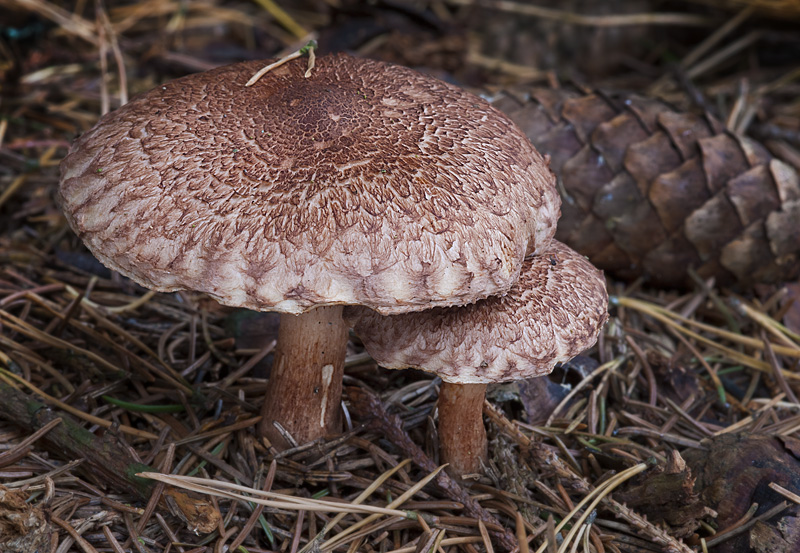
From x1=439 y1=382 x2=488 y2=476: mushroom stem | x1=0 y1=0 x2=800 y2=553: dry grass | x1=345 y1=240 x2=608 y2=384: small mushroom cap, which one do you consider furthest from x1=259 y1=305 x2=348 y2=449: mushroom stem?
x1=439 y1=382 x2=488 y2=476: mushroom stem

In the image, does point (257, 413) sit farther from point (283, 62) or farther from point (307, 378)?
point (283, 62)

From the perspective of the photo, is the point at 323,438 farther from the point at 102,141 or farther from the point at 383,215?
the point at 102,141

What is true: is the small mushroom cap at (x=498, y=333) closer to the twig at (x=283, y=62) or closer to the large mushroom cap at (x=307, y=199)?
the large mushroom cap at (x=307, y=199)

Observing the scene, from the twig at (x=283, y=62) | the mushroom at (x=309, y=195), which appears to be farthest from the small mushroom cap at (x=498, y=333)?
the twig at (x=283, y=62)

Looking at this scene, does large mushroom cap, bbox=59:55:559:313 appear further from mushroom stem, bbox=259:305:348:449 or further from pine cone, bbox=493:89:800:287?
pine cone, bbox=493:89:800:287

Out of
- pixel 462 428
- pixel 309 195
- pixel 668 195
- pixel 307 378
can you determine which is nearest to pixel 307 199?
pixel 309 195
